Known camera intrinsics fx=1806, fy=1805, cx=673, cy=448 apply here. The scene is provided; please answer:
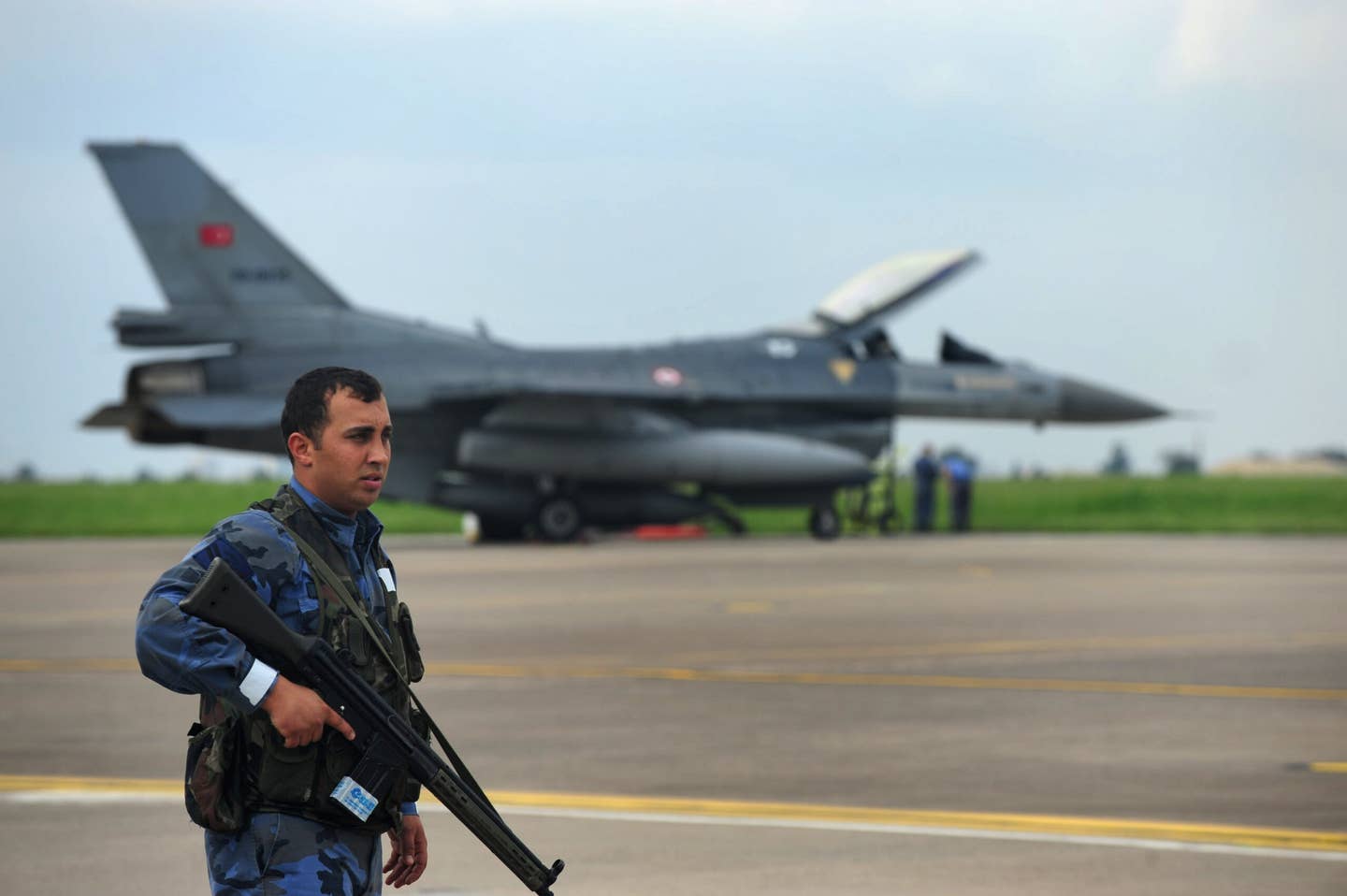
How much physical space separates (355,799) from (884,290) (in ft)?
102

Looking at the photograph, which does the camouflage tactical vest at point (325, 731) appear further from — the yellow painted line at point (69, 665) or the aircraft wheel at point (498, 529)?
the aircraft wheel at point (498, 529)

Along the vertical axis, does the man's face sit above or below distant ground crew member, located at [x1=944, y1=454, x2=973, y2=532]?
above

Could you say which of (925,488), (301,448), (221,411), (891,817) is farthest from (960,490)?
(301,448)

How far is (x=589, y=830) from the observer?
721 centimetres

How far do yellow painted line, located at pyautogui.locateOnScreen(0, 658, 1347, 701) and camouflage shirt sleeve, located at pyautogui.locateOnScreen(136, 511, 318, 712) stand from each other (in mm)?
8499

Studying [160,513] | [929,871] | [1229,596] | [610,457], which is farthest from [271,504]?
[160,513]

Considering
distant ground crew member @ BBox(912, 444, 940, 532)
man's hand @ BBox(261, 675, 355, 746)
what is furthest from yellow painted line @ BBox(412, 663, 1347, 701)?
distant ground crew member @ BBox(912, 444, 940, 532)

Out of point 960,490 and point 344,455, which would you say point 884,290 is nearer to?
point 960,490

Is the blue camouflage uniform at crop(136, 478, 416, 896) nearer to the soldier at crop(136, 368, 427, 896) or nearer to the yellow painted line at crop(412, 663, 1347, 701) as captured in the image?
the soldier at crop(136, 368, 427, 896)

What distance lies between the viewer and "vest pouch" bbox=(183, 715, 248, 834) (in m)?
3.70

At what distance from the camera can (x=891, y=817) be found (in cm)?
747

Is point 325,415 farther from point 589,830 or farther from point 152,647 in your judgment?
point 589,830

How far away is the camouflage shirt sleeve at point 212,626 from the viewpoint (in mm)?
3576

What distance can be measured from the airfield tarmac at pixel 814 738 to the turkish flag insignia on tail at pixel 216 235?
9984mm
